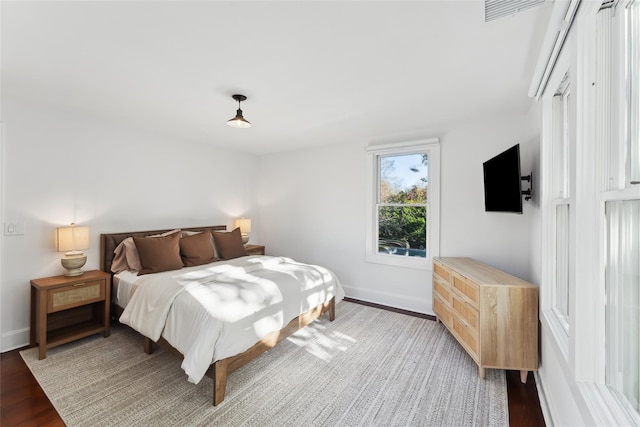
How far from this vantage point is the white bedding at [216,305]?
1935 mm

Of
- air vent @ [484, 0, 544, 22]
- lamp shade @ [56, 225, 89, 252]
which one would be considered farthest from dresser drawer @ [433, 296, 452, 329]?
lamp shade @ [56, 225, 89, 252]

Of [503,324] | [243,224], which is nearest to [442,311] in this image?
[503,324]

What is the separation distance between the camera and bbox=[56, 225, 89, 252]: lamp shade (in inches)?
108

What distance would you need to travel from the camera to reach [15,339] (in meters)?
2.67

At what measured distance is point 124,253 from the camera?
10.4 feet

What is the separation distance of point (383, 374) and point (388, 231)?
2.09m

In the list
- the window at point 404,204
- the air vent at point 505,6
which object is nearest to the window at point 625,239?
the air vent at point 505,6

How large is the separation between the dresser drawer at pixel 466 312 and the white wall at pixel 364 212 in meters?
0.89

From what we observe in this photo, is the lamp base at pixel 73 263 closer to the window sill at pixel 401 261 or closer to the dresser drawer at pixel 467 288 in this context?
the window sill at pixel 401 261

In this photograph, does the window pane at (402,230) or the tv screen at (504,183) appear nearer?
the tv screen at (504,183)

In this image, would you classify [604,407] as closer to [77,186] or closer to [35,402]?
[35,402]

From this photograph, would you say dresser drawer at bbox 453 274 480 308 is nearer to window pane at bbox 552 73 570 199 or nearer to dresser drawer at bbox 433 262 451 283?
dresser drawer at bbox 433 262 451 283

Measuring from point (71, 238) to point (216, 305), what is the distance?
1975 millimetres

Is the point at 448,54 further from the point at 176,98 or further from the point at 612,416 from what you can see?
the point at 176,98
